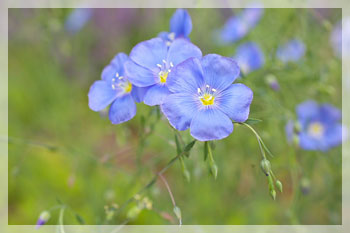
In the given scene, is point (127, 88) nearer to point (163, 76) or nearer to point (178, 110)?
point (163, 76)

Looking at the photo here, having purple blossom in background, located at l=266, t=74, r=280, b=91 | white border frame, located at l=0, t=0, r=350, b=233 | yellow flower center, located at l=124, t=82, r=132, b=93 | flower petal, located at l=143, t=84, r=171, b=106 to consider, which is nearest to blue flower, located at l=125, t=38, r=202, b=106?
flower petal, located at l=143, t=84, r=171, b=106

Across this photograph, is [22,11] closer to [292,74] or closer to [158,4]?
[158,4]

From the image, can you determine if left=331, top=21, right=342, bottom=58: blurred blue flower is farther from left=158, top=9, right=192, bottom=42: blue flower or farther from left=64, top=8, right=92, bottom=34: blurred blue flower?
left=64, top=8, right=92, bottom=34: blurred blue flower

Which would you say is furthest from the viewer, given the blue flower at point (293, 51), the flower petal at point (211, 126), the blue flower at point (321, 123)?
the blue flower at point (293, 51)

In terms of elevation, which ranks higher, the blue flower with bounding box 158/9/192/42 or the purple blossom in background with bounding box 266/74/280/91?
the blue flower with bounding box 158/9/192/42

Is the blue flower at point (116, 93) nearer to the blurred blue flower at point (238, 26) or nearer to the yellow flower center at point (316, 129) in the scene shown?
the blurred blue flower at point (238, 26)
